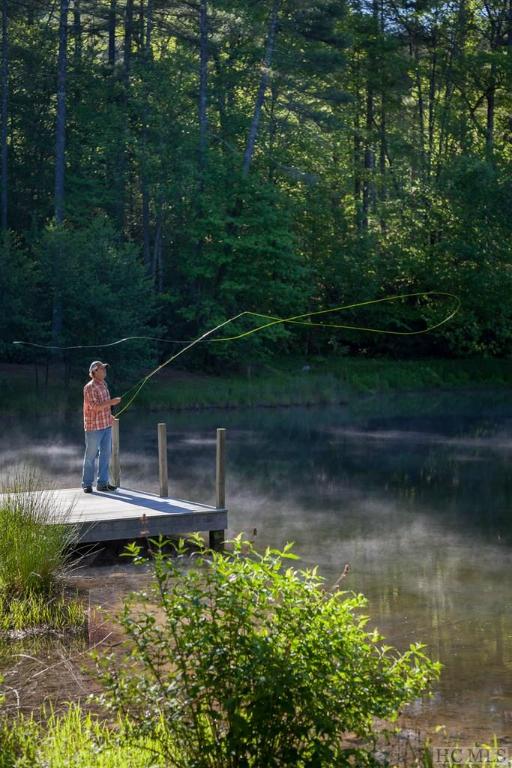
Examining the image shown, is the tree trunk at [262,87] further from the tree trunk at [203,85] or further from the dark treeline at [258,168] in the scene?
the tree trunk at [203,85]

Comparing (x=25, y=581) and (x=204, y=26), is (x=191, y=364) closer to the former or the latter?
(x=204, y=26)

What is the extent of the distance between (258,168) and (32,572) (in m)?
27.3

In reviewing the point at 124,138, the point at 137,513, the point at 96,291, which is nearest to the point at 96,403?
the point at 137,513

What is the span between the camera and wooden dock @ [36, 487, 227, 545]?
11.8 metres

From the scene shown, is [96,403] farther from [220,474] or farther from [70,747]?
[70,747]

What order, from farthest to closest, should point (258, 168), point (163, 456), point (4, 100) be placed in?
point (258, 168)
point (4, 100)
point (163, 456)

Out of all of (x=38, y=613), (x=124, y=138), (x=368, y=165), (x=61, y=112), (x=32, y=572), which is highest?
(x=368, y=165)

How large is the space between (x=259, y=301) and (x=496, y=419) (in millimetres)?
8452

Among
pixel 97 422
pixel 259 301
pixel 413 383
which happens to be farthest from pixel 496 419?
pixel 97 422

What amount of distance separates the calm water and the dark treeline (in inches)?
179

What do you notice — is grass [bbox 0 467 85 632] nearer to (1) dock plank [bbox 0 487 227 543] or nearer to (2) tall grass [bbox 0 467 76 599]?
(2) tall grass [bbox 0 467 76 599]

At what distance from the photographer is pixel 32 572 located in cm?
948

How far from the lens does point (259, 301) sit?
3312 cm

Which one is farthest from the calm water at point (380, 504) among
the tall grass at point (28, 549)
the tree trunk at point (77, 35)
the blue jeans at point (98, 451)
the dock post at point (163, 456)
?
the tree trunk at point (77, 35)
